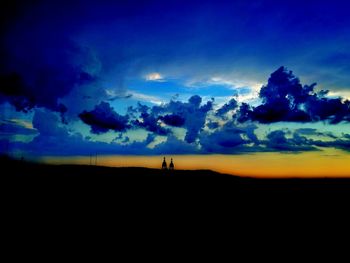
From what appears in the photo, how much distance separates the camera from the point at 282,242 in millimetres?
23641

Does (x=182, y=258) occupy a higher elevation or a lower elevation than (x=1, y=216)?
lower

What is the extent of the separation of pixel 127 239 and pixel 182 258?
4.93m

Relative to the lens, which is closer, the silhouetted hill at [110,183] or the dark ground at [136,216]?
the dark ground at [136,216]

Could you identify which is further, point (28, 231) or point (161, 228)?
point (161, 228)

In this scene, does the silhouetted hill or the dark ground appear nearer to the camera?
the dark ground

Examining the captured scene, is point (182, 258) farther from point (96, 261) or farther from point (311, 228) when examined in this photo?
point (311, 228)

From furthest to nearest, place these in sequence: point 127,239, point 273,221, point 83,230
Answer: point 273,221 → point 83,230 → point 127,239

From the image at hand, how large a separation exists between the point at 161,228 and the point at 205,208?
1226 centimetres

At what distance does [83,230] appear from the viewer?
22812 mm

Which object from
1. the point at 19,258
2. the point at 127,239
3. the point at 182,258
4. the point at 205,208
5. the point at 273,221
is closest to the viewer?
the point at 19,258

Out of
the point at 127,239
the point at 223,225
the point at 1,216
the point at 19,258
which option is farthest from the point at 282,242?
the point at 1,216

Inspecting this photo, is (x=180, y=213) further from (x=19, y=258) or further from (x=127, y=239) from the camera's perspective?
(x=19, y=258)

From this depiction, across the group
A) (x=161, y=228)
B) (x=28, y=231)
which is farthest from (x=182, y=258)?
(x=28, y=231)

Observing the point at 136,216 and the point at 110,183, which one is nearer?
the point at 136,216
